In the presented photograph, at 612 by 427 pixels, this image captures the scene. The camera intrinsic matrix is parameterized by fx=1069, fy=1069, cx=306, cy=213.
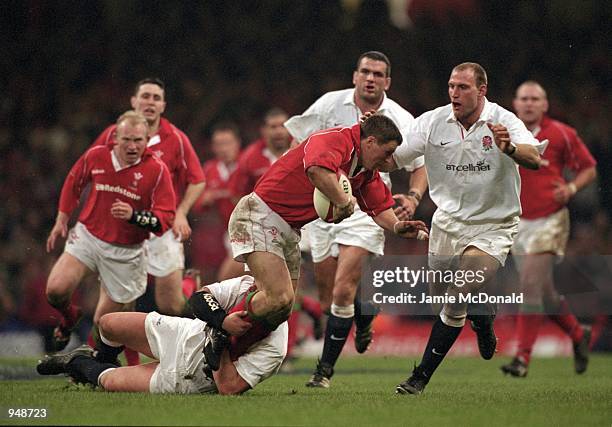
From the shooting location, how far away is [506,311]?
461 inches

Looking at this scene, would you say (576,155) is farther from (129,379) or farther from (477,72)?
(129,379)

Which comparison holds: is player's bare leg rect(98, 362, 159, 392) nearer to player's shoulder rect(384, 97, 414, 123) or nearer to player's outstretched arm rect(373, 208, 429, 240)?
player's outstretched arm rect(373, 208, 429, 240)

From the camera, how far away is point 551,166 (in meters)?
11.3

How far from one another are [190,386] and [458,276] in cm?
213

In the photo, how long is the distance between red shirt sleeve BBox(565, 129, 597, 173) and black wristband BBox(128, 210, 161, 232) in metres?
4.70

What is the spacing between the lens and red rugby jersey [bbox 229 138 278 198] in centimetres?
1227

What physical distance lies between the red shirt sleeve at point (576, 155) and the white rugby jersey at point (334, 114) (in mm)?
2666

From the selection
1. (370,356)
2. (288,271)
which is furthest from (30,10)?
(288,271)

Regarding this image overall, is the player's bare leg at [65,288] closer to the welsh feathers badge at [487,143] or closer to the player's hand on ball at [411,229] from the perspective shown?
the player's hand on ball at [411,229]

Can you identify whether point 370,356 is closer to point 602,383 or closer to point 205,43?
point 602,383

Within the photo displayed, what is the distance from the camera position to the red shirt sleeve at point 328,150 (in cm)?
668

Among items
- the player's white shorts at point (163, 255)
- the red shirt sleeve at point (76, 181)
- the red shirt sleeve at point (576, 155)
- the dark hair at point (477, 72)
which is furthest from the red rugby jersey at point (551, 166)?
the red shirt sleeve at point (76, 181)

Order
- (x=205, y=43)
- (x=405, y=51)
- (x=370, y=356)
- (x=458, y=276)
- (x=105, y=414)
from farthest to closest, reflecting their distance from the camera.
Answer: (x=205, y=43) < (x=405, y=51) < (x=370, y=356) < (x=458, y=276) < (x=105, y=414)

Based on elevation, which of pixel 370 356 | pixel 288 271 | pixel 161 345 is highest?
pixel 288 271
